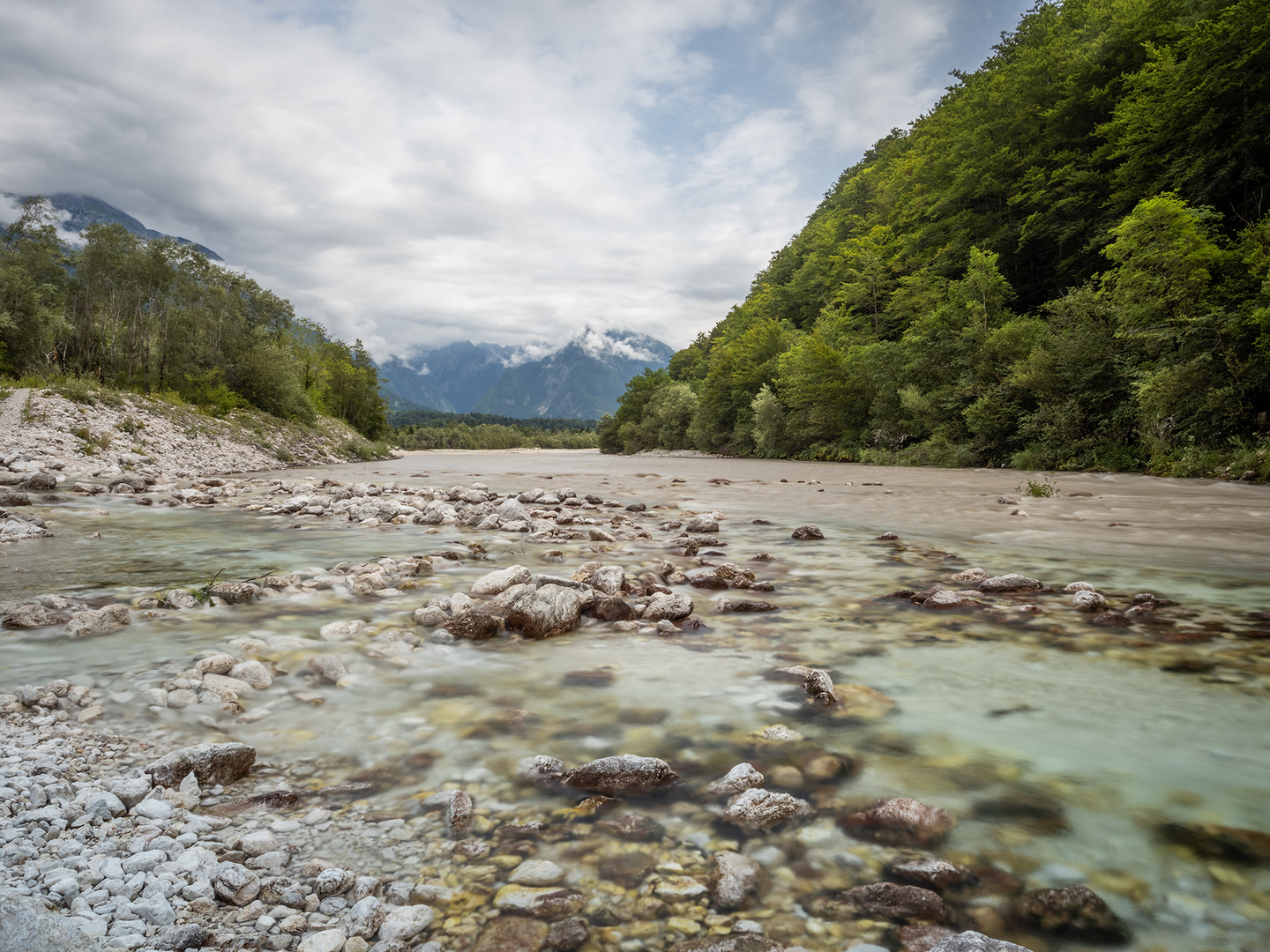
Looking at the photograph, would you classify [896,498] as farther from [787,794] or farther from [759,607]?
[787,794]

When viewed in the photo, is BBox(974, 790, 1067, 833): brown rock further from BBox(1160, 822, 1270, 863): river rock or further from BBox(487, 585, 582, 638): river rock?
BBox(487, 585, 582, 638): river rock

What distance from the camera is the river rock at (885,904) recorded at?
193 cm

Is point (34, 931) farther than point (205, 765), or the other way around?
point (205, 765)

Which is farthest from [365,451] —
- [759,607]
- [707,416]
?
[759,607]

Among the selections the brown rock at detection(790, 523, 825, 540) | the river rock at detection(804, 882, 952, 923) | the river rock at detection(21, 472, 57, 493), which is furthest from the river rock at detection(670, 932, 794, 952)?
the river rock at detection(21, 472, 57, 493)

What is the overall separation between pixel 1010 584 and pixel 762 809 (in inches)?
203

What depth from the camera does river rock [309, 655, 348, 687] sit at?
400 cm

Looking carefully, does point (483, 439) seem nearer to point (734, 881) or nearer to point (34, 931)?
point (734, 881)

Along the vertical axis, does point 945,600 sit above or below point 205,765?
above

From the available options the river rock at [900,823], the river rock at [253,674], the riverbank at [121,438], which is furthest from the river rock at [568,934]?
the riverbank at [121,438]

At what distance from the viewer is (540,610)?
5160mm

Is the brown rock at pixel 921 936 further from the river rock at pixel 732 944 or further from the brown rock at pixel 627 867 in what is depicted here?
the brown rock at pixel 627 867

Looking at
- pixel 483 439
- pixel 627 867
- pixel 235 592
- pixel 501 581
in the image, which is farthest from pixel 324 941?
pixel 483 439

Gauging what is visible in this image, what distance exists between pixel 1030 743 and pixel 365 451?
58356mm
